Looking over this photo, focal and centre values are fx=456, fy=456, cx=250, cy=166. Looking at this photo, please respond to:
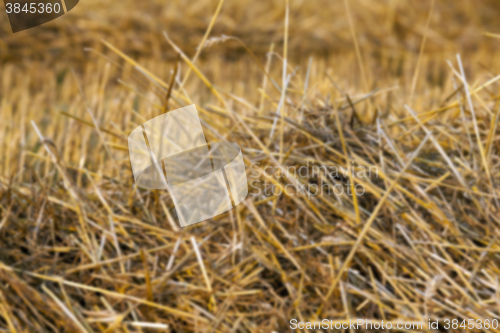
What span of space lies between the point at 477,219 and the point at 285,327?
1.06 feet

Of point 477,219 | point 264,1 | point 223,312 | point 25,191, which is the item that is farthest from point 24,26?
point 477,219

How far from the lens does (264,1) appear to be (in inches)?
78.3

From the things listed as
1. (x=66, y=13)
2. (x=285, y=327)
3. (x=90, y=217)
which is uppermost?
(x=66, y=13)

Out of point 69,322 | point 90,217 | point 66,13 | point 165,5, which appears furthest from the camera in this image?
point 165,5

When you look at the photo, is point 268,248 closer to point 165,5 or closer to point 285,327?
point 285,327

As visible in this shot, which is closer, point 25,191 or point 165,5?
point 25,191

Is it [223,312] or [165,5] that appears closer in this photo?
[223,312]

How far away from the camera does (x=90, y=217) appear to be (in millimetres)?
710

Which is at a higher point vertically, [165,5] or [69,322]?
[165,5]

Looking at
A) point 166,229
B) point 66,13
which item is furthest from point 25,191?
point 66,13

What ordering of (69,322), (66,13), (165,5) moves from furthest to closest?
1. (165,5)
2. (66,13)
3. (69,322)

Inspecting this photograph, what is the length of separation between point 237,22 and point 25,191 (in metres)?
1.33

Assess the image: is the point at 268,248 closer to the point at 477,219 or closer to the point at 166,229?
the point at 166,229

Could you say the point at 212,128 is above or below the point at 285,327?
above
